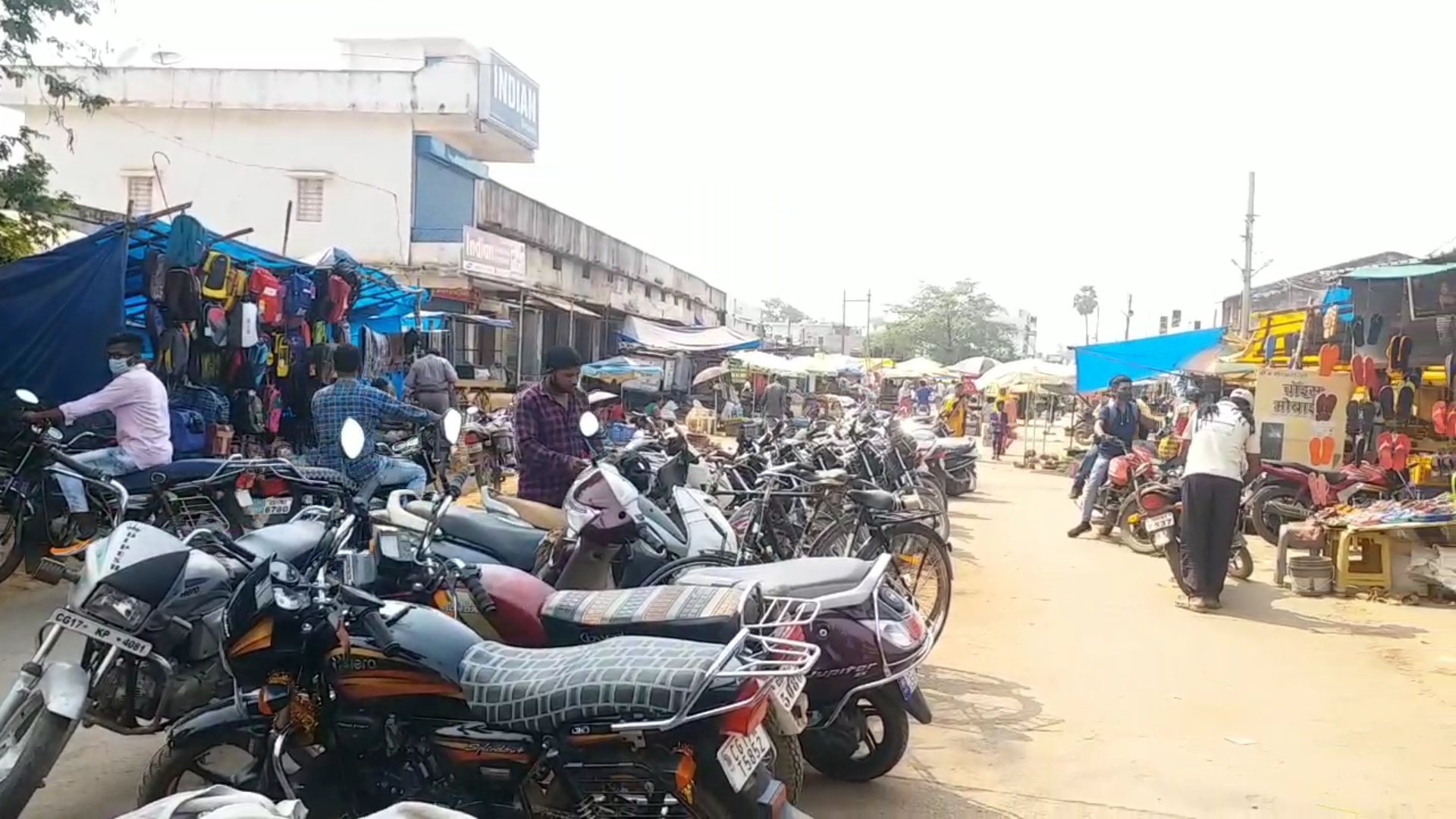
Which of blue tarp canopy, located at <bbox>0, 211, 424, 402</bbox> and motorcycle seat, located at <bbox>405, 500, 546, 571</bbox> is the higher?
blue tarp canopy, located at <bbox>0, 211, 424, 402</bbox>

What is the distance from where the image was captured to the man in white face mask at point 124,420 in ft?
21.0

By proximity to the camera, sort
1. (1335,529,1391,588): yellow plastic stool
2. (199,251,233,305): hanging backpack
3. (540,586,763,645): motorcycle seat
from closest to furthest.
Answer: (540,586,763,645): motorcycle seat
(1335,529,1391,588): yellow plastic stool
(199,251,233,305): hanging backpack

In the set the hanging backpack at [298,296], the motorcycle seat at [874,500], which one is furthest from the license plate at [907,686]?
the hanging backpack at [298,296]

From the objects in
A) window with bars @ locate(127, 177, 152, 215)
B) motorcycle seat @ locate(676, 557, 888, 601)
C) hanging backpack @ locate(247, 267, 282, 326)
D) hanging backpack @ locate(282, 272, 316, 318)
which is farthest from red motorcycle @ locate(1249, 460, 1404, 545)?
window with bars @ locate(127, 177, 152, 215)

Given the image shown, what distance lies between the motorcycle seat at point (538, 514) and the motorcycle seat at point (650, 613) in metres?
1.57

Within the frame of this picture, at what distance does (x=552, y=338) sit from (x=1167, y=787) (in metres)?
24.2

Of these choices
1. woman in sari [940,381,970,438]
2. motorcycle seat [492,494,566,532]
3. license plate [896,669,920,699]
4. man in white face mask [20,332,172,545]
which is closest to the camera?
license plate [896,669,920,699]

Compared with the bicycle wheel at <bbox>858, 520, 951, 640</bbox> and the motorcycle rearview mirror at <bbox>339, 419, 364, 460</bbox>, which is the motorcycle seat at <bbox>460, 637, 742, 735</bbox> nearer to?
the motorcycle rearview mirror at <bbox>339, 419, 364, 460</bbox>

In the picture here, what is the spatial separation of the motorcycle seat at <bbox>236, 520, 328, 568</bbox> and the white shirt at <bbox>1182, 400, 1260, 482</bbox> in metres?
6.34

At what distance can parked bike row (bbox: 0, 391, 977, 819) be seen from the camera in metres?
2.76

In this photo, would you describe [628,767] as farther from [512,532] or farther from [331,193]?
[331,193]

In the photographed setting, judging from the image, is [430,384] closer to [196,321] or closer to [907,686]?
[196,321]

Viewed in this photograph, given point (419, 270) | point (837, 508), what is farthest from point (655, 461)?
point (419, 270)

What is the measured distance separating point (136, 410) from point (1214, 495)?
24.4ft
